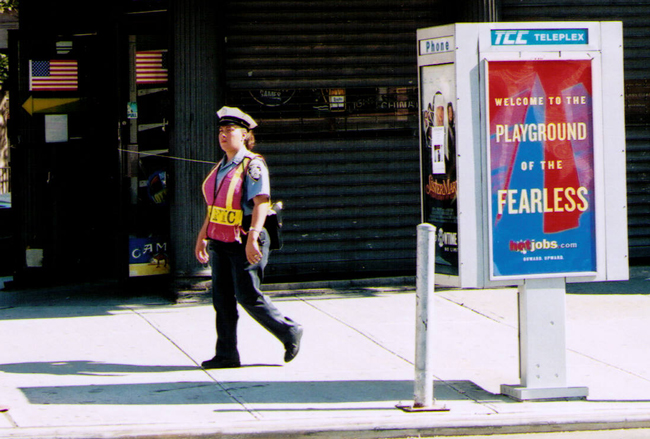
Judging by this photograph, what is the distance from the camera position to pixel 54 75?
34.9ft

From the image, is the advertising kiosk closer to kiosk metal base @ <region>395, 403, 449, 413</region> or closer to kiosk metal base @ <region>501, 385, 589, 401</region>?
kiosk metal base @ <region>501, 385, 589, 401</region>

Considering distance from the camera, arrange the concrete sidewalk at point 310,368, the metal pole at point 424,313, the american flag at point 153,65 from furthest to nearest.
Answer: the american flag at point 153,65 → the metal pole at point 424,313 → the concrete sidewalk at point 310,368

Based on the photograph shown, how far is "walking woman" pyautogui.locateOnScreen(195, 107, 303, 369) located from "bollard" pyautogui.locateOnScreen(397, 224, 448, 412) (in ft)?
4.25

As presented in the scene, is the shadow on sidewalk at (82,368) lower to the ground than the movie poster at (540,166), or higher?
lower

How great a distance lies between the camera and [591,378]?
6.91 m

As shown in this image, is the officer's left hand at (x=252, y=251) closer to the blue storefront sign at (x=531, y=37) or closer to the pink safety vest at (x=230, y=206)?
the pink safety vest at (x=230, y=206)

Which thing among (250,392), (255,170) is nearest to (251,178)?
(255,170)

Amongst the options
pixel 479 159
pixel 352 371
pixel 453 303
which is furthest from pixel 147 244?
pixel 479 159

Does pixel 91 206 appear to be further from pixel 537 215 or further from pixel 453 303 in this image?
pixel 537 215

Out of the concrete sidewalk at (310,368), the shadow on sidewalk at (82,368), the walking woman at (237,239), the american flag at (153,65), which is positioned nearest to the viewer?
the concrete sidewalk at (310,368)

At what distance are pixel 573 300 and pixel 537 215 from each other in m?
3.67

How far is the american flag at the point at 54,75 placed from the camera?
1056 cm

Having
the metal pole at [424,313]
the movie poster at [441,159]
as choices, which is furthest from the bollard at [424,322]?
the movie poster at [441,159]

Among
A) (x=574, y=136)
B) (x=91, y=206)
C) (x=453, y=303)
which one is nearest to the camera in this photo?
(x=574, y=136)
